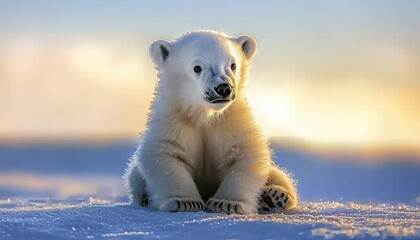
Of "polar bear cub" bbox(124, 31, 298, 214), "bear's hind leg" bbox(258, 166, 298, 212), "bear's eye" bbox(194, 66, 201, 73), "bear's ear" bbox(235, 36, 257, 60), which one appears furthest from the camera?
"bear's ear" bbox(235, 36, 257, 60)

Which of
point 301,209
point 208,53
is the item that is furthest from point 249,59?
point 301,209

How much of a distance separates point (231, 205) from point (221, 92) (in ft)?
3.07

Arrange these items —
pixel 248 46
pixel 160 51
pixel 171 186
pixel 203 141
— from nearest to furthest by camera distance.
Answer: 1. pixel 171 186
2. pixel 203 141
3. pixel 160 51
4. pixel 248 46

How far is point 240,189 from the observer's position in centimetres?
633

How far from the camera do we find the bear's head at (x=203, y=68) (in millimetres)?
6180

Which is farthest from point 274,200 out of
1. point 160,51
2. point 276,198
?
point 160,51

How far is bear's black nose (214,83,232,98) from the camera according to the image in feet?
→ 19.9

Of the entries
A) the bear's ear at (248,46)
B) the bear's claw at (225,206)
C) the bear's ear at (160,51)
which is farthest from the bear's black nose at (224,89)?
the bear's ear at (248,46)

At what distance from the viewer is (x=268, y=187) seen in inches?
267

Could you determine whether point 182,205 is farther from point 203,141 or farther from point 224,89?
point 224,89

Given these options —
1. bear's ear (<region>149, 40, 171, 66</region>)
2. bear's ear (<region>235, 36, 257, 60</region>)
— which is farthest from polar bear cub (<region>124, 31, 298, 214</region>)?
bear's ear (<region>235, 36, 257, 60</region>)

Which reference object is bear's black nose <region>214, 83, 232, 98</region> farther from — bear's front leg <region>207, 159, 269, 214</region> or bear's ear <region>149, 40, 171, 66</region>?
bear's ear <region>149, 40, 171, 66</region>

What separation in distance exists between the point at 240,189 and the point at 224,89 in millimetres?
890

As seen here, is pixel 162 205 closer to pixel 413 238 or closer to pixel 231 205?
pixel 231 205
